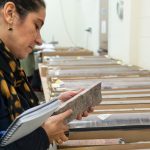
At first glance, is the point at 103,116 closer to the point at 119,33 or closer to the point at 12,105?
the point at 12,105

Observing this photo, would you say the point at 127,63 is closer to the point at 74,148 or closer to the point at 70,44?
the point at 74,148

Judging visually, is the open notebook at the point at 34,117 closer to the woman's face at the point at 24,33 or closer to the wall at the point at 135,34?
the woman's face at the point at 24,33

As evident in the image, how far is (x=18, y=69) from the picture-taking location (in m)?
1.19

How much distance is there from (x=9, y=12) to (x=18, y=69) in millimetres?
238

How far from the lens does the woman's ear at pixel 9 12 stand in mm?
1031

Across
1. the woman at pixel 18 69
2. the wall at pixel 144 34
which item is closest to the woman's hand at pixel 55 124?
the woman at pixel 18 69

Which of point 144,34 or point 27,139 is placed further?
point 144,34

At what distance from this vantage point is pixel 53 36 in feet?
21.6

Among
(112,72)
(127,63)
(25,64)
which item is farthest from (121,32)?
(25,64)

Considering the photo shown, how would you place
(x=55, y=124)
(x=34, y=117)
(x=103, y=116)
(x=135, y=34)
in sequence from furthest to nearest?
(x=135, y=34) < (x=103, y=116) < (x=55, y=124) < (x=34, y=117)

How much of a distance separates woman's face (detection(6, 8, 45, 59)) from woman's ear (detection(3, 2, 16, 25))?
1 cm

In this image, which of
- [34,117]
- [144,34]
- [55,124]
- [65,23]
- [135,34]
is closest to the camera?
[34,117]

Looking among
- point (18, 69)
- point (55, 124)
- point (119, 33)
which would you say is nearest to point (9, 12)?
point (18, 69)

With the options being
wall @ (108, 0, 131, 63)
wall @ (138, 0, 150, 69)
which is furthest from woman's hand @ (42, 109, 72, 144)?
wall @ (108, 0, 131, 63)
